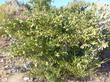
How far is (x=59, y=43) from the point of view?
30.0ft

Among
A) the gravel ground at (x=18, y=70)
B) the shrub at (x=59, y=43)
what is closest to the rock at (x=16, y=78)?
the gravel ground at (x=18, y=70)

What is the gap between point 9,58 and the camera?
10484 millimetres

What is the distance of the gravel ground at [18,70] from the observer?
955 cm

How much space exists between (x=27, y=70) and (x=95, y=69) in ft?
5.43

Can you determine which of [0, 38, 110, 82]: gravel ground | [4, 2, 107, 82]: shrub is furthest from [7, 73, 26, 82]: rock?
[4, 2, 107, 82]: shrub

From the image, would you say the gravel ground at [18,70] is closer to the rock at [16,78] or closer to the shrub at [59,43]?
the rock at [16,78]

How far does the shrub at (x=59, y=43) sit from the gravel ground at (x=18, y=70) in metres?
0.33

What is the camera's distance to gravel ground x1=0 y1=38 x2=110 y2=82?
9.55m

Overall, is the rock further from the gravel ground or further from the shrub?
the shrub

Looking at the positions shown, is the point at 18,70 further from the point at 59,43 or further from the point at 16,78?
the point at 59,43

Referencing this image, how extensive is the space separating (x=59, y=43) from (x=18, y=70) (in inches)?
56.9

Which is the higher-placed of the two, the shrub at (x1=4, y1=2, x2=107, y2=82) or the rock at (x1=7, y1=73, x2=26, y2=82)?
the shrub at (x1=4, y1=2, x2=107, y2=82)

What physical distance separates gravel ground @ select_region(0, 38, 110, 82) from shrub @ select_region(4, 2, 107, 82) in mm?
330

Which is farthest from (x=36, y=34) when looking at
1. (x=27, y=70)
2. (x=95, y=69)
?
(x=95, y=69)
